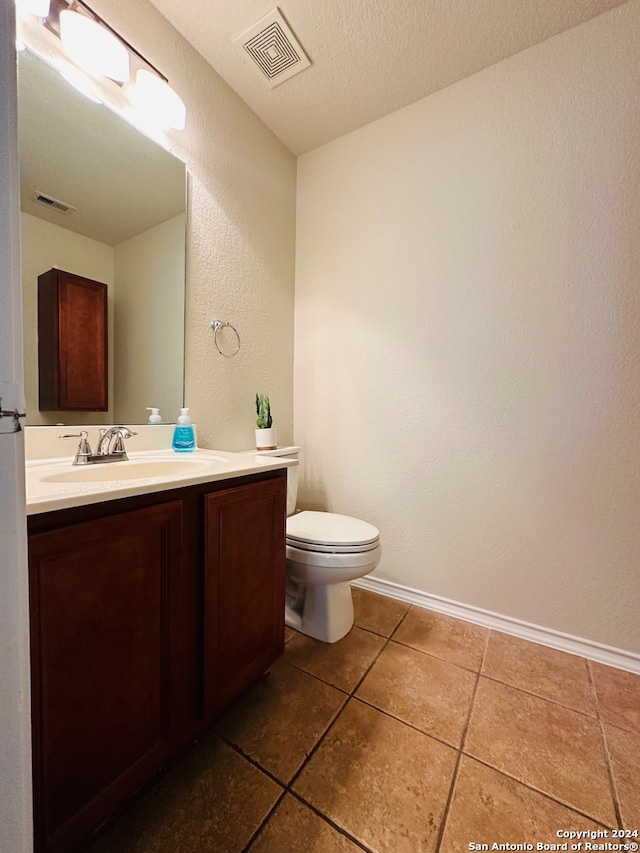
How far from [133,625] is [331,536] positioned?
73 cm

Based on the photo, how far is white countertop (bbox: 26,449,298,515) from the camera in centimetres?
59

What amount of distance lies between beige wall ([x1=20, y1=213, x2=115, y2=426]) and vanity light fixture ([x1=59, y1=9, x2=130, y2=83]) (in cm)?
54

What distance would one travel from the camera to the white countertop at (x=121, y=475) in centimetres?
59

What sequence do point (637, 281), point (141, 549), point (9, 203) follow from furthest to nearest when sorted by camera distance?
point (637, 281)
point (141, 549)
point (9, 203)

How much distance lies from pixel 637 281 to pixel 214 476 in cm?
158

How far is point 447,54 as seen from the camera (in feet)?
4.43

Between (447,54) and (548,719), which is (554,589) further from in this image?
(447,54)

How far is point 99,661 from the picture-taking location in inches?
24.6

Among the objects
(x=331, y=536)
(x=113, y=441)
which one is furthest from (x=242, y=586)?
(x=113, y=441)

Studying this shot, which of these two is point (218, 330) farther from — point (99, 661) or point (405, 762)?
point (405, 762)

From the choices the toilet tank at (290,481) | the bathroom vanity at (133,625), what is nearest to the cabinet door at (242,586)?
Result: the bathroom vanity at (133,625)

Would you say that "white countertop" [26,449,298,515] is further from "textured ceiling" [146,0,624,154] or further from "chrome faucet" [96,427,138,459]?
"textured ceiling" [146,0,624,154]

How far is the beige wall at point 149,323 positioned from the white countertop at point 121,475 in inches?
8.4

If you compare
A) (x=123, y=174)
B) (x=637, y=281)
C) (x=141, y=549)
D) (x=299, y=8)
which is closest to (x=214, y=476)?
(x=141, y=549)
